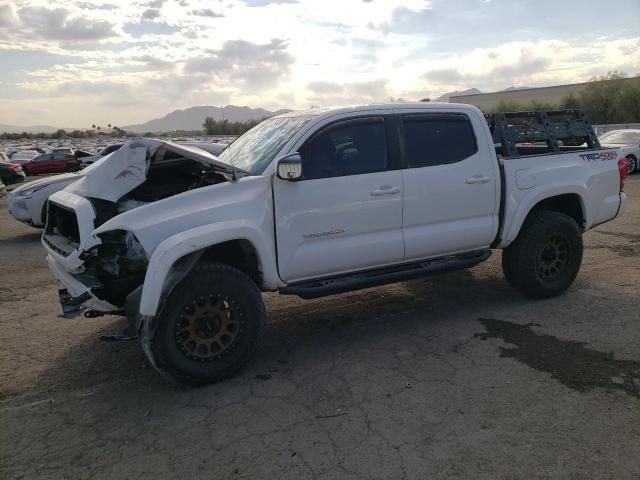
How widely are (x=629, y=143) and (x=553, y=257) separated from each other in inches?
588

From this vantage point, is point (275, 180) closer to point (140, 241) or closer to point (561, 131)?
point (140, 241)

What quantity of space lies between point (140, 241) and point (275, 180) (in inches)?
44.7

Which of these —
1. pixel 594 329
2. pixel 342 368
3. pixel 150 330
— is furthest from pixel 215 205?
pixel 594 329

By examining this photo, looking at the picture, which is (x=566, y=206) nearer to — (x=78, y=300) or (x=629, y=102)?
(x=78, y=300)

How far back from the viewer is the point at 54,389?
4.09 meters

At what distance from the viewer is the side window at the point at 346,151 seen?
4406 mm

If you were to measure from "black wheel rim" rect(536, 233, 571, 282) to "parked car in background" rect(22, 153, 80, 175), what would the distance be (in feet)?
103

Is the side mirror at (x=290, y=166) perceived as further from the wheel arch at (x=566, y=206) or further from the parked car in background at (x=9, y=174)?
the parked car in background at (x=9, y=174)

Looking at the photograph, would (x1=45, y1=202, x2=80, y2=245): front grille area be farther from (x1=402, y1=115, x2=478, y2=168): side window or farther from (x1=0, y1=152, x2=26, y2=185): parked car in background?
(x1=0, y1=152, x2=26, y2=185): parked car in background

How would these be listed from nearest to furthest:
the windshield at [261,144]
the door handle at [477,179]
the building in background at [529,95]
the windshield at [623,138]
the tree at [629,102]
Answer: the windshield at [261,144]
the door handle at [477,179]
the windshield at [623,138]
the tree at [629,102]
the building in background at [529,95]

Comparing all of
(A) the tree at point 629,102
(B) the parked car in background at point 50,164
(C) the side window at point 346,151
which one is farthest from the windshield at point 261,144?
(A) the tree at point 629,102

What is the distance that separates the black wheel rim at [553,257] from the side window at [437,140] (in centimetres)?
138

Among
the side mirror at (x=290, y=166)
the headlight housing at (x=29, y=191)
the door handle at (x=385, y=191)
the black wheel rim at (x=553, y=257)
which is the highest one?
the side mirror at (x=290, y=166)

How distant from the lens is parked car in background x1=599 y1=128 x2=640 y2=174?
17719 mm
